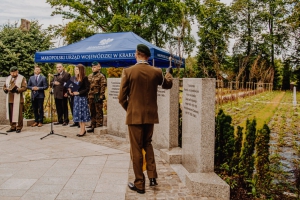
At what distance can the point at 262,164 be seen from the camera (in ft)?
15.1

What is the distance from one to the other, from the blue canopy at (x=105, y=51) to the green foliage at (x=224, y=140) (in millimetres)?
4122

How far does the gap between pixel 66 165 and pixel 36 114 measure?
5.21 meters

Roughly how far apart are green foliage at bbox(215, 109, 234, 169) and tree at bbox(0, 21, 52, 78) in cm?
2242

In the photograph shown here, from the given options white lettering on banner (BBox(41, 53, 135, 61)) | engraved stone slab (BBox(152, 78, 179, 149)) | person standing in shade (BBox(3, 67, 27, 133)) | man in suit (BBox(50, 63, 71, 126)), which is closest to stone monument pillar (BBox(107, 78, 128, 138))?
white lettering on banner (BBox(41, 53, 135, 61))

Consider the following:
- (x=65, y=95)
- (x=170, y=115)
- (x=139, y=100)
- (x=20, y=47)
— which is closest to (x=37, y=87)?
(x=65, y=95)

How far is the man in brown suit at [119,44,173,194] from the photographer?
4.46m

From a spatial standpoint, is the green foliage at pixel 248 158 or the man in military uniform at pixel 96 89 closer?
the green foliage at pixel 248 158

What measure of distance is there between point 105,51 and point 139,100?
5.58 metres

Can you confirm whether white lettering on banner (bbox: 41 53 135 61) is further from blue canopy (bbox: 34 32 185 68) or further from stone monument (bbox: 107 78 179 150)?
stone monument (bbox: 107 78 179 150)

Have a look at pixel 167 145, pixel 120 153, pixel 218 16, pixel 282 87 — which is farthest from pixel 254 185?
pixel 282 87

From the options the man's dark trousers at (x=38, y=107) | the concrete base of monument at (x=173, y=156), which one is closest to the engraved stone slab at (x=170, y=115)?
the concrete base of monument at (x=173, y=156)

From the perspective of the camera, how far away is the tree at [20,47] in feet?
80.4

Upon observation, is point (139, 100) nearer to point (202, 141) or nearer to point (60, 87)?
point (202, 141)

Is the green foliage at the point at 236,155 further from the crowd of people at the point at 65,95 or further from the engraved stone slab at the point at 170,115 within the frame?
the crowd of people at the point at 65,95
